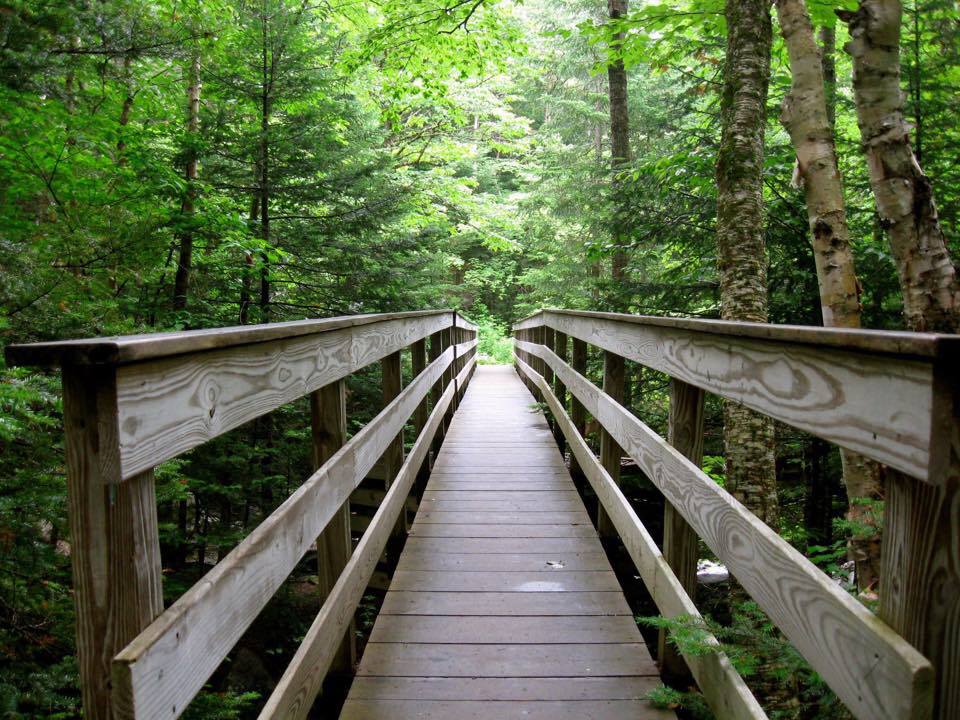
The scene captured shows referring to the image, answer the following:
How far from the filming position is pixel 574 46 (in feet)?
53.4

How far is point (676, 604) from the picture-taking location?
2.06m

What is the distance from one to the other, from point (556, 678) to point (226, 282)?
19.8 feet

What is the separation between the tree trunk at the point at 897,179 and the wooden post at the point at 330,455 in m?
2.71

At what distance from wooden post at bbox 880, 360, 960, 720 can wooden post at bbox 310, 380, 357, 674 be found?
1.78 meters

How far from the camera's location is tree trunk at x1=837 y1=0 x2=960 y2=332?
2.94 metres

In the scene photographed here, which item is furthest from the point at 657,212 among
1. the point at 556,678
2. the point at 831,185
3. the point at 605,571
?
the point at 556,678

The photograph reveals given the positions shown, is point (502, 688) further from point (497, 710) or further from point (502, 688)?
point (497, 710)

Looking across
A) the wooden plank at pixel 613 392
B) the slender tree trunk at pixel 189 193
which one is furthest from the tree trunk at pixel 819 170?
the slender tree trunk at pixel 189 193

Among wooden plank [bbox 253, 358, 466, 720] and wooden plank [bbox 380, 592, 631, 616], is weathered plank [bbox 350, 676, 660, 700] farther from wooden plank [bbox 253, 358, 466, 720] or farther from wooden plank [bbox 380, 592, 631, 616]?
wooden plank [bbox 380, 592, 631, 616]

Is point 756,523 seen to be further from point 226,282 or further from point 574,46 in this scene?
point 574,46

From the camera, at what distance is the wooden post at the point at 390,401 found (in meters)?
3.67

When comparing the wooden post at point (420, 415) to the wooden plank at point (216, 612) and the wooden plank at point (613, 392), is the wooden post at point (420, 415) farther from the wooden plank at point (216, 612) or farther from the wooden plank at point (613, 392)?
the wooden plank at point (216, 612)

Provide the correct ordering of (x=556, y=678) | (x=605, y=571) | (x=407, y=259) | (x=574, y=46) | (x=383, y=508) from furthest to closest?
1. (x=574, y=46)
2. (x=407, y=259)
3. (x=605, y=571)
4. (x=383, y=508)
5. (x=556, y=678)

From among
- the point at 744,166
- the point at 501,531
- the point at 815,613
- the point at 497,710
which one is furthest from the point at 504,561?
the point at 744,166
